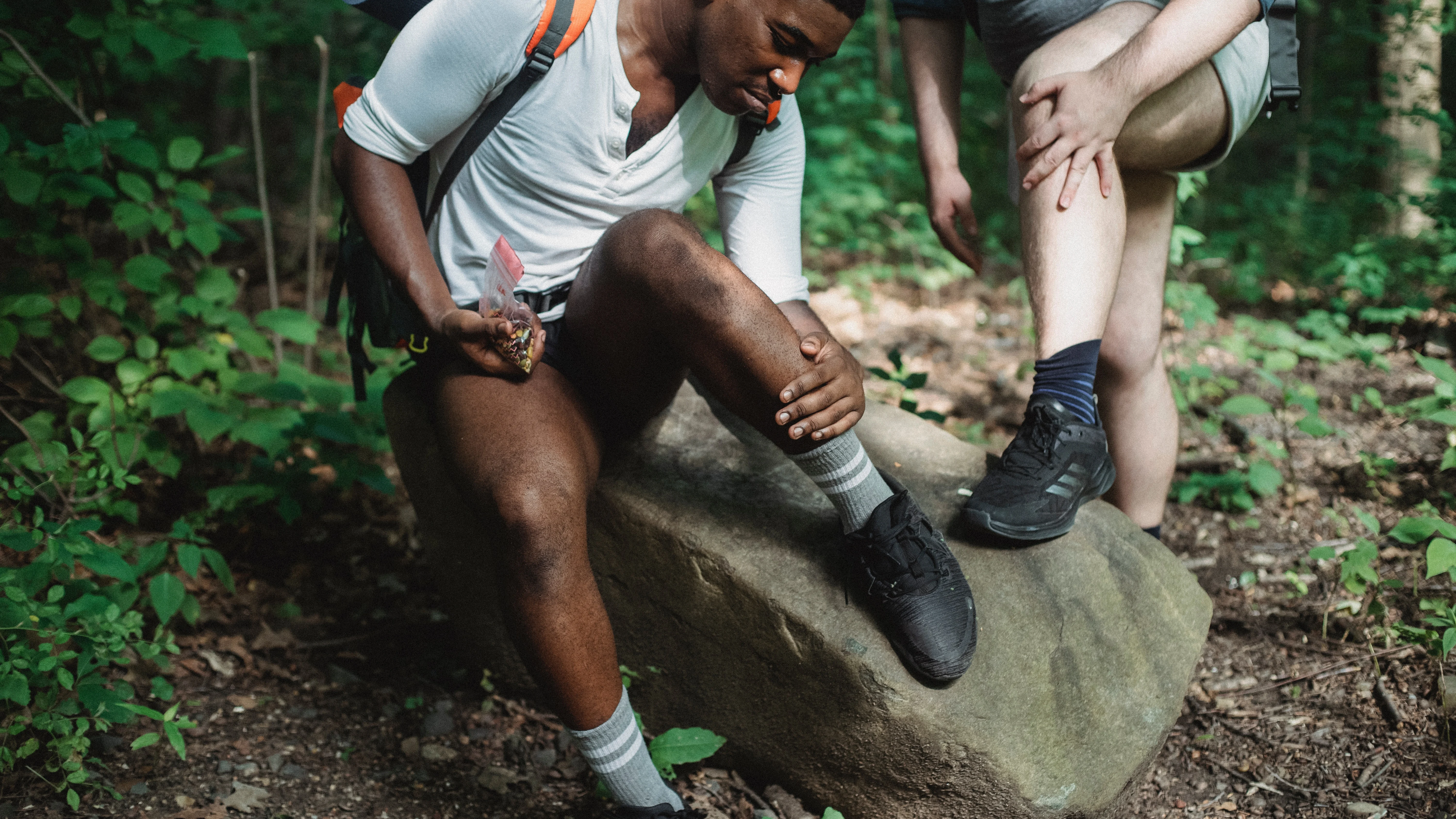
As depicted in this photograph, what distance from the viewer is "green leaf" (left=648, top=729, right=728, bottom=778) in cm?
189

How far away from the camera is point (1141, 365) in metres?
2.43

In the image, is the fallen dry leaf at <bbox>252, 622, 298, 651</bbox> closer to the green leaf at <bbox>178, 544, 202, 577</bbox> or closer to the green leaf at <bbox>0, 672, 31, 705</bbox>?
the green leaf at <bbox>178, 544, 202, 577</bbox>

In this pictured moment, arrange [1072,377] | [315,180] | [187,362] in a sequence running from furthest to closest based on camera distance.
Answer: [315,180] → [187,362] → [1072,377]

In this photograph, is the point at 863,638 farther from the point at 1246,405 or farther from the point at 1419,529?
the point at 1246,405

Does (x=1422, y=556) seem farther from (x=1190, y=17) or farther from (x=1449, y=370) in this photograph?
(x=1190, y=17)

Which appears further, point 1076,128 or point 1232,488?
point 1232,488

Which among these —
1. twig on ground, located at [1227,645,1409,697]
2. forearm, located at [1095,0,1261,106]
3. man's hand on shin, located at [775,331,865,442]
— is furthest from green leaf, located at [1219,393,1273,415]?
man's hand on shin, located at [775,331,865,442]

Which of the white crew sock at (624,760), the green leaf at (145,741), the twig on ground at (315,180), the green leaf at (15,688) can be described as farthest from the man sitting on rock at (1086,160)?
the twig on ground at (315,180)

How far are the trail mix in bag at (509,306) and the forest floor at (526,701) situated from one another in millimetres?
965

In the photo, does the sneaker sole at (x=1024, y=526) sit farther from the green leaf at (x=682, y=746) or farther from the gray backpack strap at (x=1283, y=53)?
the gray backpack strap at (x=1283, y=53)

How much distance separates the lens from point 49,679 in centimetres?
196

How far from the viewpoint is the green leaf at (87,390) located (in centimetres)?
270

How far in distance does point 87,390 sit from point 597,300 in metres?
1.78

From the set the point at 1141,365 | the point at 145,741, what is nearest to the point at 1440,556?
the point at 1141,365
